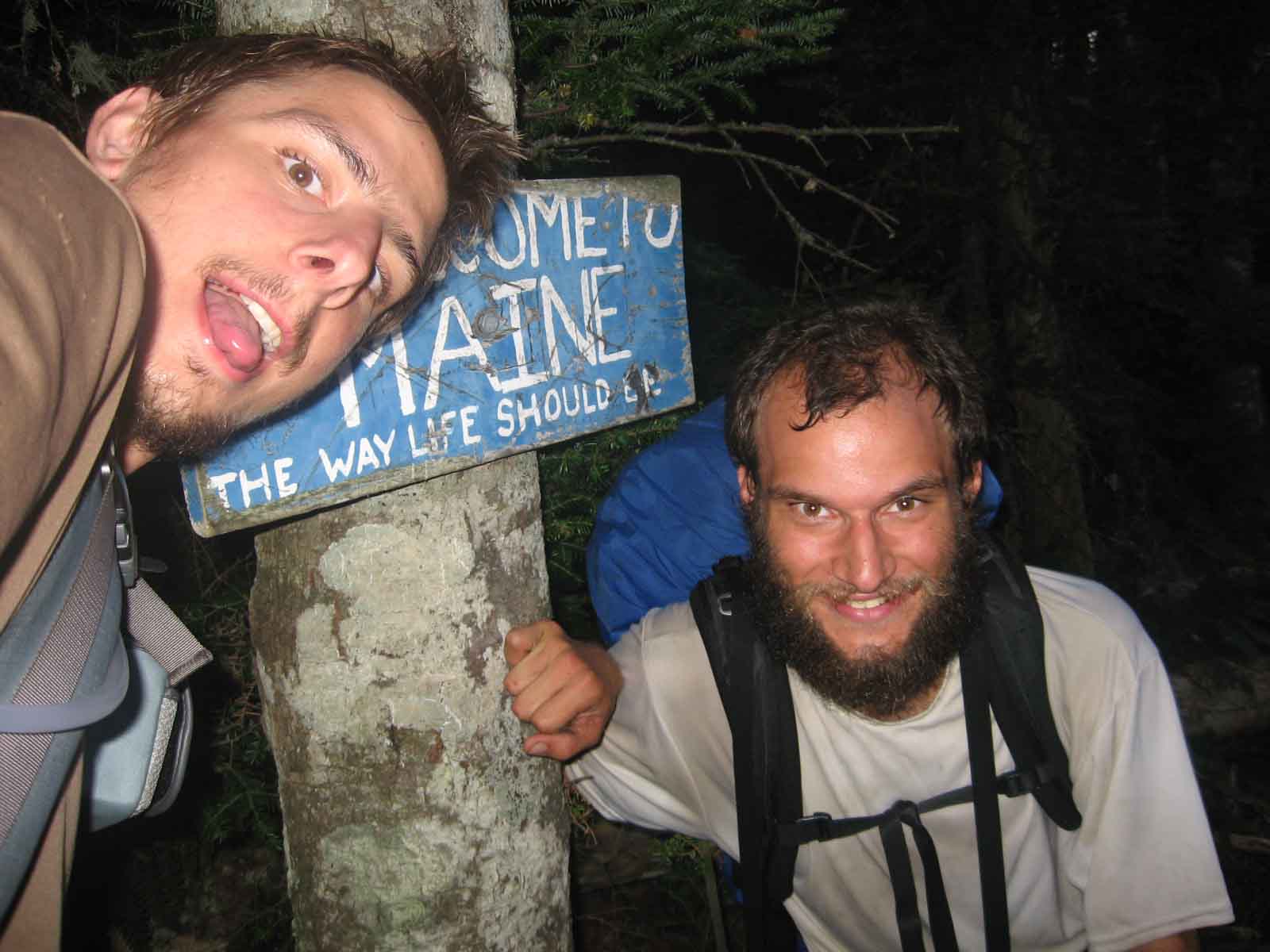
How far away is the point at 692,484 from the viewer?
2453mm

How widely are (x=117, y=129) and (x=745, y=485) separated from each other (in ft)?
5.66

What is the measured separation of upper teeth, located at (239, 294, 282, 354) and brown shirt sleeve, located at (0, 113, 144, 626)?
441mm

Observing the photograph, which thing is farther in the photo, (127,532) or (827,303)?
(827,303)

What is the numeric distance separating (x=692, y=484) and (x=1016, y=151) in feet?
15.8

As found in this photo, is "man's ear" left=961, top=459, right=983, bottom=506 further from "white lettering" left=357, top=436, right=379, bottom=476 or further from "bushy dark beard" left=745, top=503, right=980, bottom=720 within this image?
"white lettering" left=357, top=436, right=379, bottom=476

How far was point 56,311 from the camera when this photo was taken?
67 centimetres

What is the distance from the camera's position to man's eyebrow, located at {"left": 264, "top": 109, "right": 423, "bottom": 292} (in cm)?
137

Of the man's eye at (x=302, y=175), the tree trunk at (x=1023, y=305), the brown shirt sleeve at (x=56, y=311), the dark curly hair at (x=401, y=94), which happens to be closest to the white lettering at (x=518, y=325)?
the dark curly hair at (x=401, y=94)

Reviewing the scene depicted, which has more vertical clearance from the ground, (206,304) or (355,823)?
(206,304)

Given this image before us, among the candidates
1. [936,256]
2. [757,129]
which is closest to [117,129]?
[757,129]

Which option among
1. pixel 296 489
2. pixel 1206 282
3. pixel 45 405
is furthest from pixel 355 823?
pixel 1206 282

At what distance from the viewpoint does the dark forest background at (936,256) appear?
90.3 inches

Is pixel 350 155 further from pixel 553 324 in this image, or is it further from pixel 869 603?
pixel 869 603

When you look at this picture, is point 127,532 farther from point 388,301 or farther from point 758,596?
point 758,596
